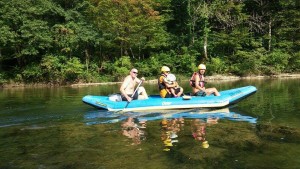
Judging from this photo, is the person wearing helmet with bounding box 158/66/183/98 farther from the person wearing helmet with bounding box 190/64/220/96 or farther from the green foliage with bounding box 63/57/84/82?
the green foliage with bounding box 63/57/84/82

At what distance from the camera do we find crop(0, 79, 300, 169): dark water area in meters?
5.48

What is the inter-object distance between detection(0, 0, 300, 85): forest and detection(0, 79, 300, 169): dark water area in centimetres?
1671

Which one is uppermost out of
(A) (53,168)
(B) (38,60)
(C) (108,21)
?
(C) (108,21)

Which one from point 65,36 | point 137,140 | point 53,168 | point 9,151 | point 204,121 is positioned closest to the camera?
point 53,168

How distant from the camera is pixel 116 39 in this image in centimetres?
2859

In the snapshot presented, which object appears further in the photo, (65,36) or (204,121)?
(65,36)

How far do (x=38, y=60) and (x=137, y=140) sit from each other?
78.3ft

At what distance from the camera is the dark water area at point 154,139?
5484 millimetres

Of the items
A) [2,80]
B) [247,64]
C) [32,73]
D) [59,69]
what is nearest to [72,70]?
[59,69]

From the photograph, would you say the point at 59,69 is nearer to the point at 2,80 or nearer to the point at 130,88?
the point at 2,80

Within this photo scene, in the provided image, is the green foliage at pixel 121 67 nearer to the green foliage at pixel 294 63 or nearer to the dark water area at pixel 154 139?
the green foliage at pixel 294 63

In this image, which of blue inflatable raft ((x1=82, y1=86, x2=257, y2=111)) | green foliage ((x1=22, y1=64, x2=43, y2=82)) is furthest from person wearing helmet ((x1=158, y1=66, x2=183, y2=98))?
green foliage ((x1=22, y1=64, x2=43, y2=82))

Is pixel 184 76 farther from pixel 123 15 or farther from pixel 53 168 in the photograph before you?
pixel 53 168

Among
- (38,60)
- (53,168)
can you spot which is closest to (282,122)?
(53,168)
